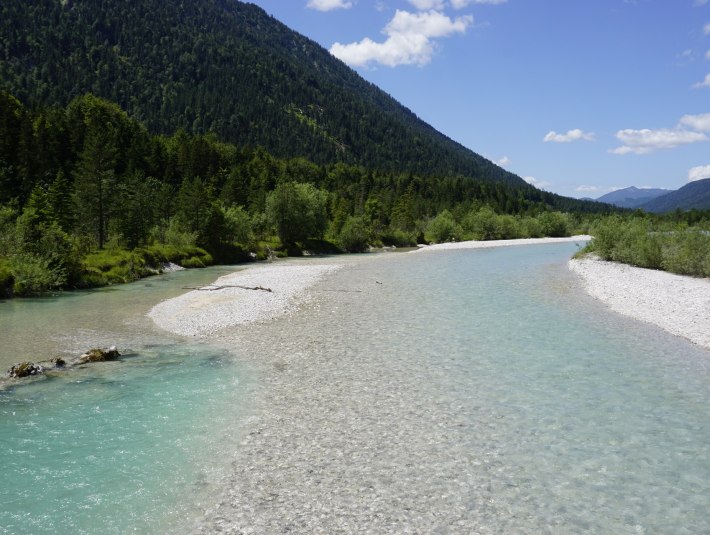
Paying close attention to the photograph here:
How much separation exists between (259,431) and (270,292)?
25270mm

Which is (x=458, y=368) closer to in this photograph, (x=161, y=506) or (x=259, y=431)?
(x=259, y=431)

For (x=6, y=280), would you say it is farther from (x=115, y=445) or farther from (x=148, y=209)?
(x=148, y=209)

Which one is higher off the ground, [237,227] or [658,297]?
[237,227]

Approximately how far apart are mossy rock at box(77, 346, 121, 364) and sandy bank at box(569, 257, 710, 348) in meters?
26.4

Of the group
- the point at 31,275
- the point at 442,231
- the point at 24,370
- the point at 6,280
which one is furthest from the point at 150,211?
the point at 442,231

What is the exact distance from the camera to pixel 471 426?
14.2 meters

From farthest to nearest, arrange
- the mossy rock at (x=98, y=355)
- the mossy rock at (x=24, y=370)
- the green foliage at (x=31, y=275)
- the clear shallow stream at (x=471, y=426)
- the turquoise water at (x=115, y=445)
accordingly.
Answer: the green foliage at (x=31, y=275) → the mossy rock at (x=98, y=355) → the mossy rock at (x=24, y=370) → the clear shallow stream at (x=471, y=426) → the turquoise water at (x=115, y=445)

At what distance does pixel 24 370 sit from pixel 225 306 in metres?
14.9

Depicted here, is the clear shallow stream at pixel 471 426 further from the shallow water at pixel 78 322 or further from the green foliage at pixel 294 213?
the green foliage at pixel 294 213

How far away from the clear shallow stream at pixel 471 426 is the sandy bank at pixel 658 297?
2067 millimetres

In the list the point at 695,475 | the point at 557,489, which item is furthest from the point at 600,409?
the point at 557,489

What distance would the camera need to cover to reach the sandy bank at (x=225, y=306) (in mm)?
27831

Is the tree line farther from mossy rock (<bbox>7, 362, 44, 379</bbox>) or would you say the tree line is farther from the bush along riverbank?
the bush along riverbank

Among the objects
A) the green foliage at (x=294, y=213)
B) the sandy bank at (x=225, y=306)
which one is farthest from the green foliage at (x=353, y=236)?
the sandy bank at (x=225, y=306)
